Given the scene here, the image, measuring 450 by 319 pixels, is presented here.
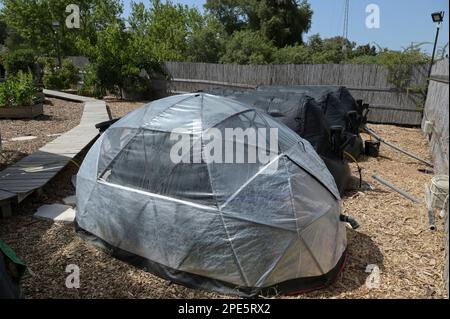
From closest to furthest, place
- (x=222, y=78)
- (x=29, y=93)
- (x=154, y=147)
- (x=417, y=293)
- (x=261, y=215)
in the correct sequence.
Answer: (x=261, y=215), (x=417, y=293), (x=154, y=147), (x=29, y=93), (x=222, y=78)

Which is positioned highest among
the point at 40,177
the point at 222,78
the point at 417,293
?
the point at 222,78

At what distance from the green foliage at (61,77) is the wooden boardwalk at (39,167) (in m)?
12.0

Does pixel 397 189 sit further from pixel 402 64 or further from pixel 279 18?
pixel 279 18

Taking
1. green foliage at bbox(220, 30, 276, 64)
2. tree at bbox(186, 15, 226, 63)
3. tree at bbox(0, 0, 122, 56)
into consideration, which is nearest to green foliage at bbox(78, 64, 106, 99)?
green foliage at bbox(220, 30, 276, 64)

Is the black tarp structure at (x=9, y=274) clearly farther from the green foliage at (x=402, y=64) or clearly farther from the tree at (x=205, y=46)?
the tree at (x=205, y=46)

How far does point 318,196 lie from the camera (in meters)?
3.27

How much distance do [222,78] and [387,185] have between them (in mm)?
10576

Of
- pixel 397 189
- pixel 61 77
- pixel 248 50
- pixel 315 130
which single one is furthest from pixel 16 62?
pixel 397 189

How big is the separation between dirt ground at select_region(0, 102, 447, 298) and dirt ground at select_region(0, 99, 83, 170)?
7.63ft

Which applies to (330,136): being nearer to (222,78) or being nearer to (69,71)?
(222,78)

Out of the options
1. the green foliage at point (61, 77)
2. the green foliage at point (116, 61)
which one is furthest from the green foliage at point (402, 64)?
the green foliage at point (61, 77)

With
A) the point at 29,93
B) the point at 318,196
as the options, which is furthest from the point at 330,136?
the point at 29,93

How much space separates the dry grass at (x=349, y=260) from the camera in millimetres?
3160

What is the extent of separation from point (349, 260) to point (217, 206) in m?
1.82
